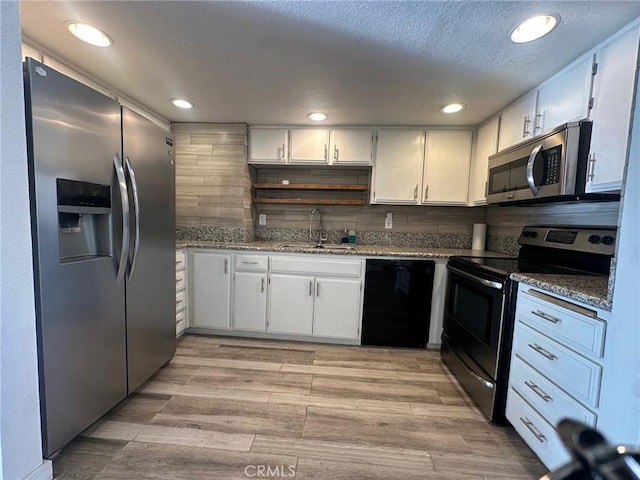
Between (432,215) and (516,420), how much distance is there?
6.48ft

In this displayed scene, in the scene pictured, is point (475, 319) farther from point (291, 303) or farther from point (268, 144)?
point (268, 144)

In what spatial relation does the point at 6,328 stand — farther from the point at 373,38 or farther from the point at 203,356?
the point at 373,38

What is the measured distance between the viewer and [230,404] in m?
1.75

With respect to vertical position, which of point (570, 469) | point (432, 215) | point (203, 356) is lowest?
point (203, 356)

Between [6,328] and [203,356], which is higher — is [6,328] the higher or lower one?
the higher one

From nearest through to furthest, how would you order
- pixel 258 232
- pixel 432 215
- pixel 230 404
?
pixel 230 404 → pixel 432 215 → pixel 258 232

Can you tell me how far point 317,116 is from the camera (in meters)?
2.52

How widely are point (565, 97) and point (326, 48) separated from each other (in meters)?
1.40

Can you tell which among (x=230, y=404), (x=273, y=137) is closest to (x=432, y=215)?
(x=273, y=137)

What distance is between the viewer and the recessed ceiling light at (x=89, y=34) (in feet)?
4.62

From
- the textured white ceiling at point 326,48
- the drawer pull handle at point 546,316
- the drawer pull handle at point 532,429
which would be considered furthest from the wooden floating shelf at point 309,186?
the drawer pull handle at point 532,429

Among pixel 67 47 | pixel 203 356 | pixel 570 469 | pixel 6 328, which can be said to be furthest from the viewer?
pixel 203 356

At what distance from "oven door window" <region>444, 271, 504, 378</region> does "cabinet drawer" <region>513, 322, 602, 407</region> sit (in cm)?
15

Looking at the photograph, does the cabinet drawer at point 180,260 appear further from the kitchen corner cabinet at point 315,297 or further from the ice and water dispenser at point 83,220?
the ice and water dispenser at point 83,220
